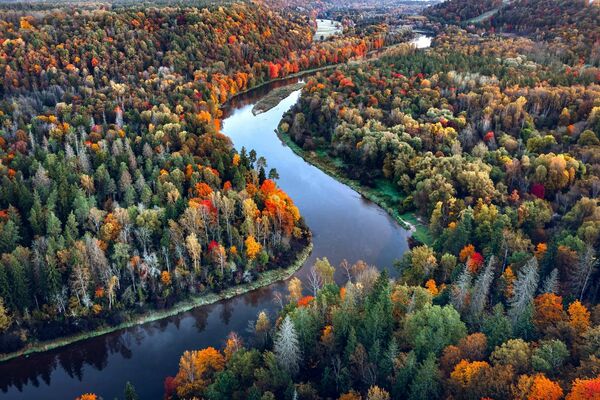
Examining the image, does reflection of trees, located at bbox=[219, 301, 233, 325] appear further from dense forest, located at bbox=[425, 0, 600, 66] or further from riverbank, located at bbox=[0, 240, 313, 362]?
dense forest, located at bbox=[425, 0, 600, 66]

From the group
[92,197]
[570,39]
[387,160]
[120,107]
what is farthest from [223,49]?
[570,39]

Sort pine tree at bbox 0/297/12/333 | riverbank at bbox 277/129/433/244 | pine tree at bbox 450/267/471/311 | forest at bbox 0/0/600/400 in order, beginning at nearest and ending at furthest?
forest at bbox 0/0/600/400 → pine tree at bbox 450/267/471/311 → pine tree at bbox 0/297/12/333 → riverbank at bbox 277/129/433/244

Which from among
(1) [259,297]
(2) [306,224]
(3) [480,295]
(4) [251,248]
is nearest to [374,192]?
(2) [306,224]

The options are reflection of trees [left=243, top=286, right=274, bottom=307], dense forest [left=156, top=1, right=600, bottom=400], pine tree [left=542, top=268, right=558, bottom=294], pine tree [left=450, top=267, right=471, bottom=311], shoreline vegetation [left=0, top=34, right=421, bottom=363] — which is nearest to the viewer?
dense forest [left=156, top=1, right=600, bottom=400]

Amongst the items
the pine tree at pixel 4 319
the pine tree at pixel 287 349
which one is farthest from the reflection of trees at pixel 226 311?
the pine tree at pixel 4 319

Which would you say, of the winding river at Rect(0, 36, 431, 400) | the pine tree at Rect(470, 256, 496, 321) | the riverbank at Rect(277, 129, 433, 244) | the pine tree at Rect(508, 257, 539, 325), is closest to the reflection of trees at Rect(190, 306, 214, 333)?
the winding river at Rect(0, 36, 431, 400)

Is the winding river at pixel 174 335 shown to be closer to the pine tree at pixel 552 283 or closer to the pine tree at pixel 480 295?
the pine tree at pixel 480 295

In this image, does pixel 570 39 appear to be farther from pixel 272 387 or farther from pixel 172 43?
pixel 272 387

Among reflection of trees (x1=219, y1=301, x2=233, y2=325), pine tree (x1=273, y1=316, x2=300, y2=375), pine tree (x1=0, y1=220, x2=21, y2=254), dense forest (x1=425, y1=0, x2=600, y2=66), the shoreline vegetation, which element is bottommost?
reflection of trees (x1=219, y1=301, x2=233, y2=325)
